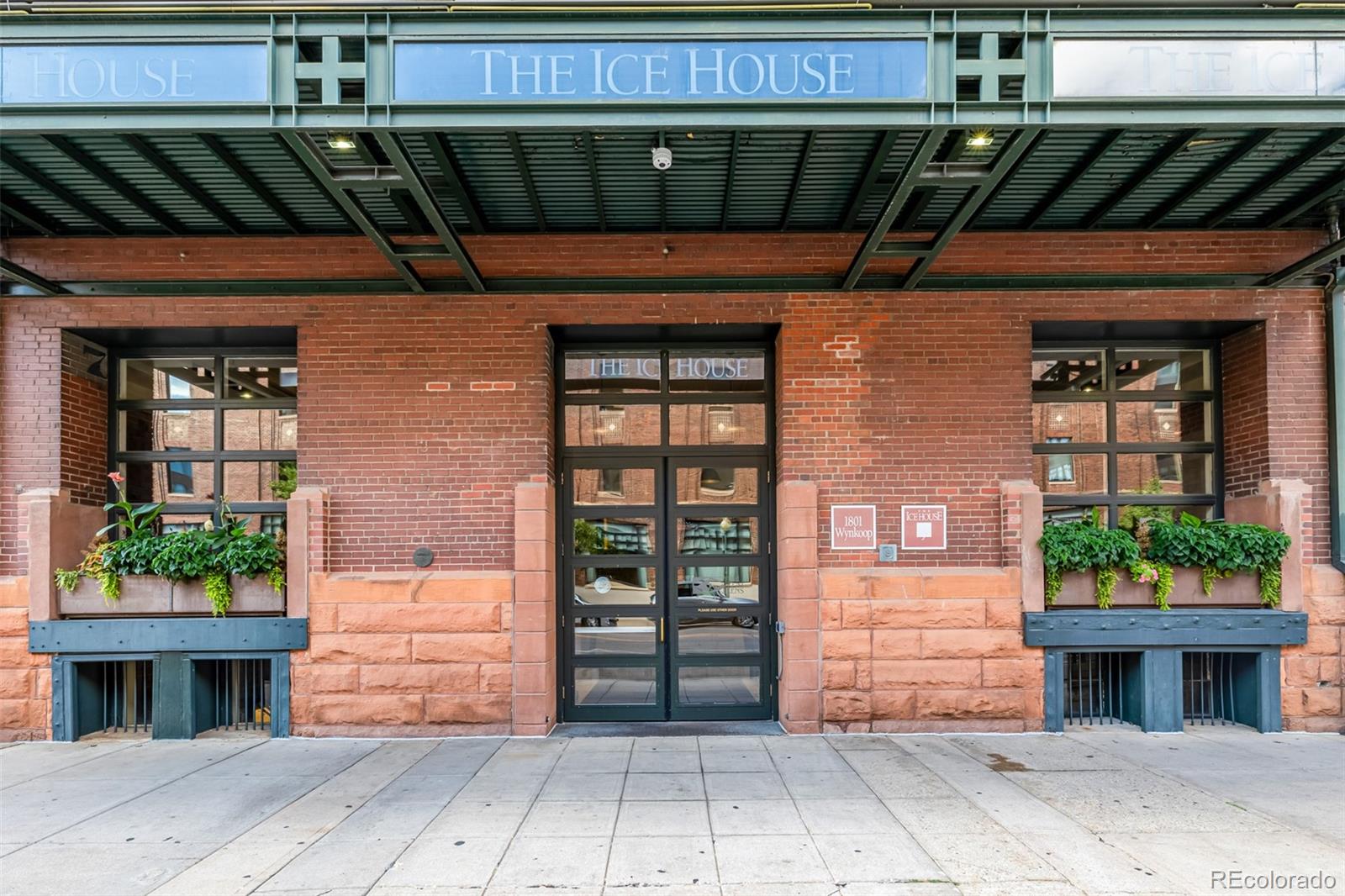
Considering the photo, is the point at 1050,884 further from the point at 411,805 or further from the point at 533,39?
the point at 533,39

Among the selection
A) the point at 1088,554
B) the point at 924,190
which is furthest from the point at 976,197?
the point at 1088,554

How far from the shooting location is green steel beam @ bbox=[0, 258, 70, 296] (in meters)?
7.38

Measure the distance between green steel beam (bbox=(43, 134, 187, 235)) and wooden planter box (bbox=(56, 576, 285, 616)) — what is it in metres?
3.39

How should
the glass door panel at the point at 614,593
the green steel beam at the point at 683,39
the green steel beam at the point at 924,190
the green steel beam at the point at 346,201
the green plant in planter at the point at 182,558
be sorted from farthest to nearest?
1. the glass door panel at the point at 614,593
2. the green plant in planter at the point at 182,558
3. the green steel beam at the point at 924,190
4. the green steel beam at the point at 346,201
5. the green steel beam at the point at 683,39

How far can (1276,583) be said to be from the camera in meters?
7.81

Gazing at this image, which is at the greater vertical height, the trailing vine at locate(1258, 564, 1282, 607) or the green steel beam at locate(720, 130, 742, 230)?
the green steel beam at locate(720, 130, 742, 230)

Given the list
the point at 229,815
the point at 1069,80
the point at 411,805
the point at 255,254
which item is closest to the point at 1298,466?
the point at 1069,80

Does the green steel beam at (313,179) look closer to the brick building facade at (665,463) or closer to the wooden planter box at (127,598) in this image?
the brick building facade at (665,463)

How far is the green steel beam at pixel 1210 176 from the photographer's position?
6.38 meters

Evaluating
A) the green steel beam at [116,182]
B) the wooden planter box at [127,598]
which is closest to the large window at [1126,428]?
the green steel beam at [116,182]

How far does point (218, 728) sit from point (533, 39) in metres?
7.14

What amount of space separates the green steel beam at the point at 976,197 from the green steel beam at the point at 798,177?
1266 millimetres

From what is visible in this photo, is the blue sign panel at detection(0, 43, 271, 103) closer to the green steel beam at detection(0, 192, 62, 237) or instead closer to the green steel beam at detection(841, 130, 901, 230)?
the green steel beam at detection(0, 192, 62, 237)

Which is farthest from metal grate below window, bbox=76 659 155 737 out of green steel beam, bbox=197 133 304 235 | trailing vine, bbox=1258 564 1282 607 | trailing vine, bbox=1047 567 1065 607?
trailing vine, bbox=1258 564 1282 607
